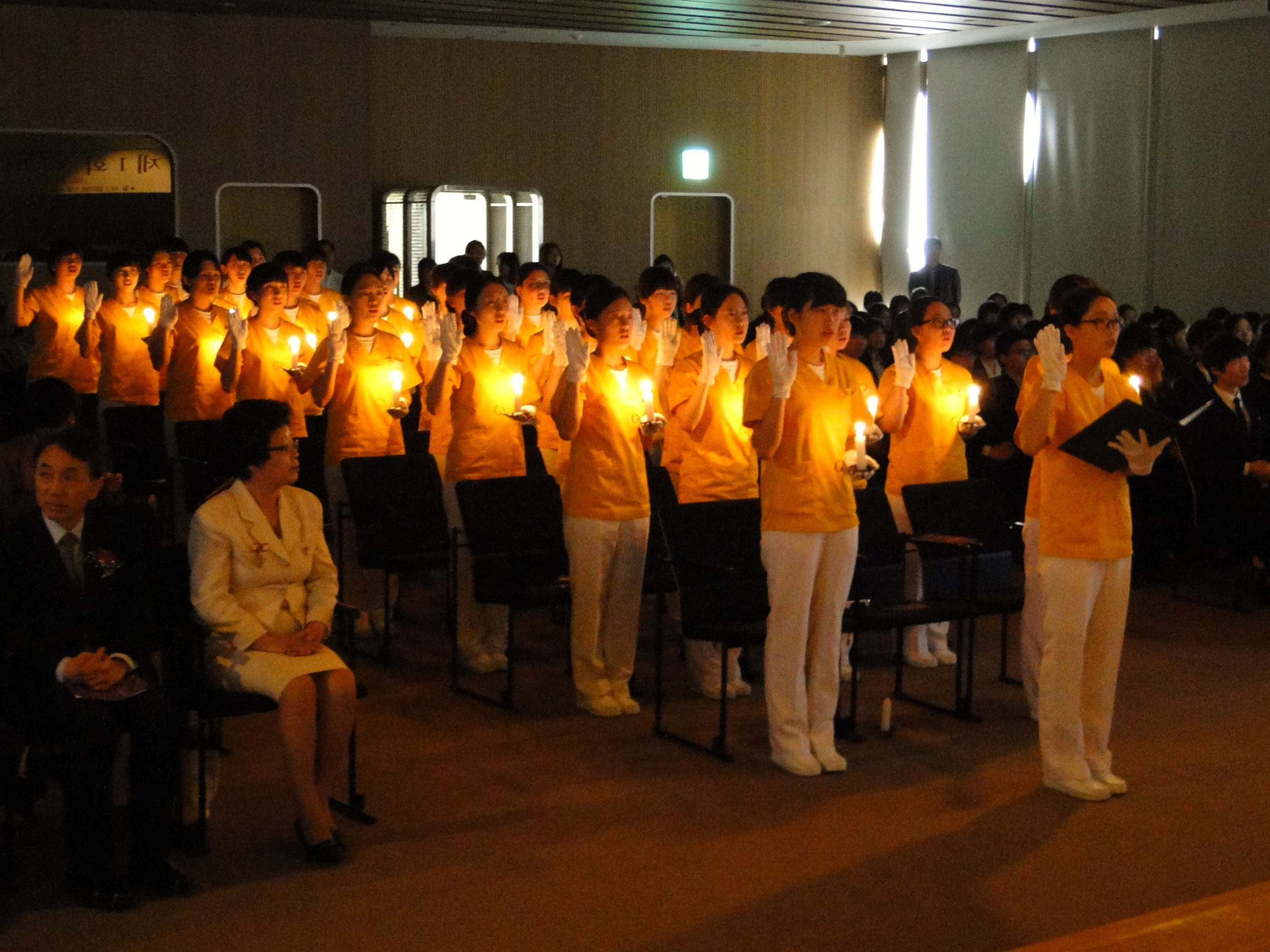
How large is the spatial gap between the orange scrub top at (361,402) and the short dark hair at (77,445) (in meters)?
2.76

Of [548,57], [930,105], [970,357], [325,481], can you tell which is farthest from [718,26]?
[325,481]

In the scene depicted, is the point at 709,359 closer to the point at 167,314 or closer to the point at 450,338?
the point at 450,338

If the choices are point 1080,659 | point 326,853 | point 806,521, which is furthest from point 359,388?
point 1080,659

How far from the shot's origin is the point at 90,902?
13.5ft

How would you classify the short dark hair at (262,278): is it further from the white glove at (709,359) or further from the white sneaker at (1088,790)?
the white sneaker at (1088,790)

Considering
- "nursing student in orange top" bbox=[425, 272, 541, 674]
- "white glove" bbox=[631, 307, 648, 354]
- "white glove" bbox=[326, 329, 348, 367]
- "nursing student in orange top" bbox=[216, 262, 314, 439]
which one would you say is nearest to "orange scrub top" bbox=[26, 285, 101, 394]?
"nursing student in orange top" bbox=[216, 262, 314, 439]

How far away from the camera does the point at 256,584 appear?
466cm

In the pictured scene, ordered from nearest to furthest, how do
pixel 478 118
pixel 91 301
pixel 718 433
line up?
1. pixel 718 433
2. pixel 91 301
3. pixel 478 118

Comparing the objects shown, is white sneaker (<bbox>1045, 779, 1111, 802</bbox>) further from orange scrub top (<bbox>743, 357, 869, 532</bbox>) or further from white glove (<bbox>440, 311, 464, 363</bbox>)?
white glove (<bbox>440, 311, 464, 363</bbox>)

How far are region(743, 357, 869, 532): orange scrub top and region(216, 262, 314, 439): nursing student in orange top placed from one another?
11.0 feet

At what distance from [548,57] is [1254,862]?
12.8 metres

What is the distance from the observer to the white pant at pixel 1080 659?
497 centimetres

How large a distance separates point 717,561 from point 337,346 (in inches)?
89.1

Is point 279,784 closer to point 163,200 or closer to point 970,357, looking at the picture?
point 970,357
